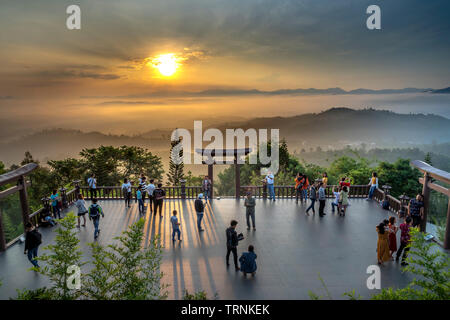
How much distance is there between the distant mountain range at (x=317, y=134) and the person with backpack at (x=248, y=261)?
235ft

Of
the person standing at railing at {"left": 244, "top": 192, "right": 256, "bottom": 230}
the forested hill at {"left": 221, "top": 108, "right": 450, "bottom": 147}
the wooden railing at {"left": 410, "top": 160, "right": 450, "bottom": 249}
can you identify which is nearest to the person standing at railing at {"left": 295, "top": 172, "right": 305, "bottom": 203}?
the person standing at railing at {"left": 244, "top": 192, "right": 256, "bottom": 230}

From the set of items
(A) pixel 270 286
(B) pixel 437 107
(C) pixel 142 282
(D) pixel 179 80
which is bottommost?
(A) pixel 270 286

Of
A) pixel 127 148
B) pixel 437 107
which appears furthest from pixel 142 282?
Answer: pixel 437 107

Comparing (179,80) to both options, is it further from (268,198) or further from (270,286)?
(270,286)

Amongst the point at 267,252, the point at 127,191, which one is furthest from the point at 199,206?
the point at 127,191

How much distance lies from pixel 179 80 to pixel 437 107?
6226 cm

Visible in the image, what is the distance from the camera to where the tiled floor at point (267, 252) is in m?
9.09

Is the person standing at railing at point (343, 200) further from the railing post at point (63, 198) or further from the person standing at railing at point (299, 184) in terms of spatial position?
the railing post at point (63, 198)

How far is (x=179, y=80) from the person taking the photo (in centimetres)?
6538

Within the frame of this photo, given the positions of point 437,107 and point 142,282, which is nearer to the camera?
point 142,282

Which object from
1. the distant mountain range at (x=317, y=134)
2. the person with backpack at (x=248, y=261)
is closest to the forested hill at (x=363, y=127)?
the distant mountain range at (x=317, y=134)

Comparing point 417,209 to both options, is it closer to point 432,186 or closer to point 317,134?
point 432,186

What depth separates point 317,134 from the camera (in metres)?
92.6

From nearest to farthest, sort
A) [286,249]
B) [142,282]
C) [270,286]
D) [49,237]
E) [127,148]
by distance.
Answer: [142,282] < [270,286] < [286,249] < [49,237] < [127,148]
